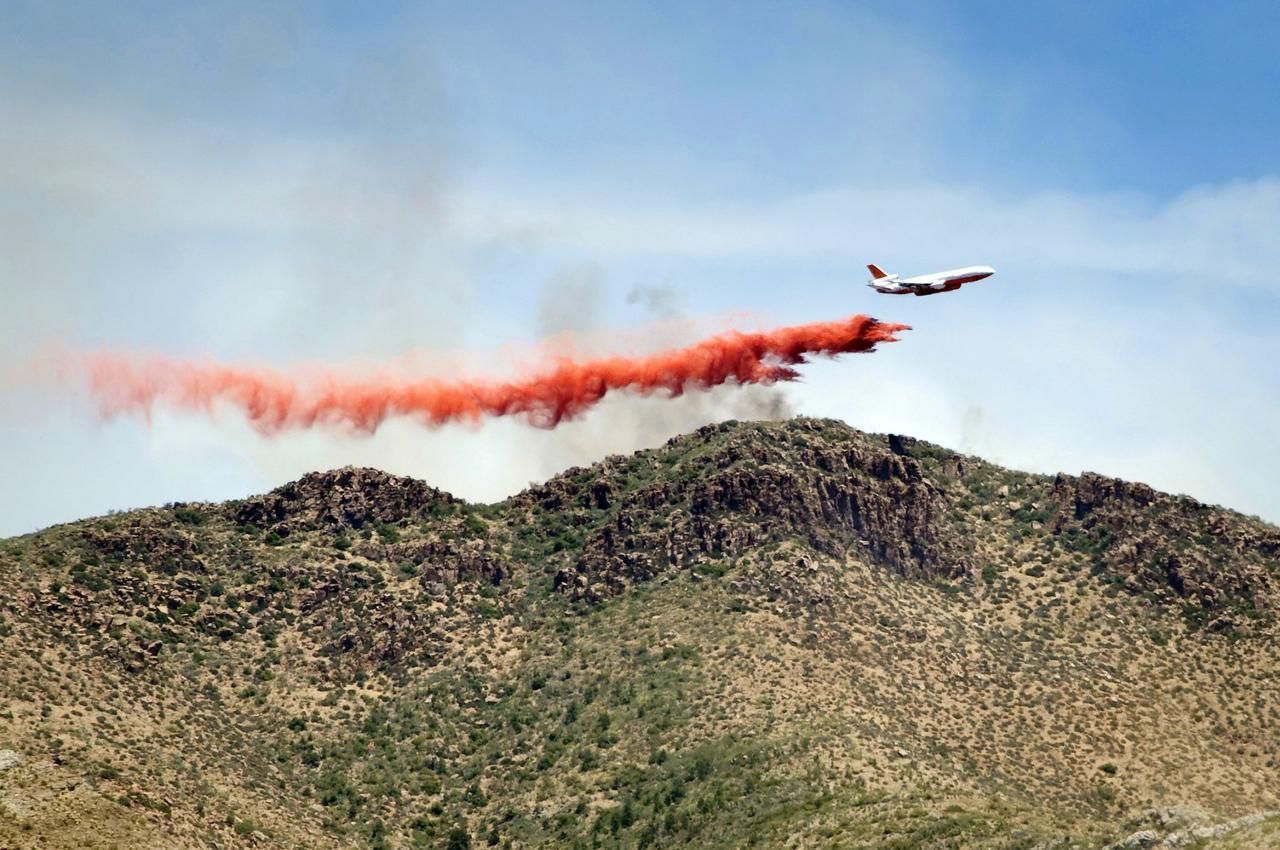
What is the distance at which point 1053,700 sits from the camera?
159875 mm

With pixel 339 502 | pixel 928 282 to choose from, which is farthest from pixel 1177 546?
pixel 339 502

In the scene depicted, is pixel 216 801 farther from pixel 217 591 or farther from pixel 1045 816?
pixel 1045 816

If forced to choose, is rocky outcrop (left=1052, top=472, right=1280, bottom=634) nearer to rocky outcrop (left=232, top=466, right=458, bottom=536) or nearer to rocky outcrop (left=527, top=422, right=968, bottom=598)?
rocky outcrop (left=527, top=422, right=968, bottom=598)

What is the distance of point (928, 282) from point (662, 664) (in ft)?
162

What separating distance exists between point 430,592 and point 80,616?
1470 inches

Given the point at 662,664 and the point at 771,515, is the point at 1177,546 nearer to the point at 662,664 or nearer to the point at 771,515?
the point at 771,515

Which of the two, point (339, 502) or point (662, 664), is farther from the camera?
point (339, 502)

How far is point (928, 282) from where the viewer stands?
17712 cm

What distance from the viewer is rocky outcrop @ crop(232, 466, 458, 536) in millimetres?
186000

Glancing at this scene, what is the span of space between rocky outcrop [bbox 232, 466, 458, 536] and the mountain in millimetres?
367

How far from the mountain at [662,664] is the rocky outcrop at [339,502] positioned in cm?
37

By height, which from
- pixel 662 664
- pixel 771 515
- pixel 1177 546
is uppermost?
pixel 771 515

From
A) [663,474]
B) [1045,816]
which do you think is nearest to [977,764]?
[1045,816]

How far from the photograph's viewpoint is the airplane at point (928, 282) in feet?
582
